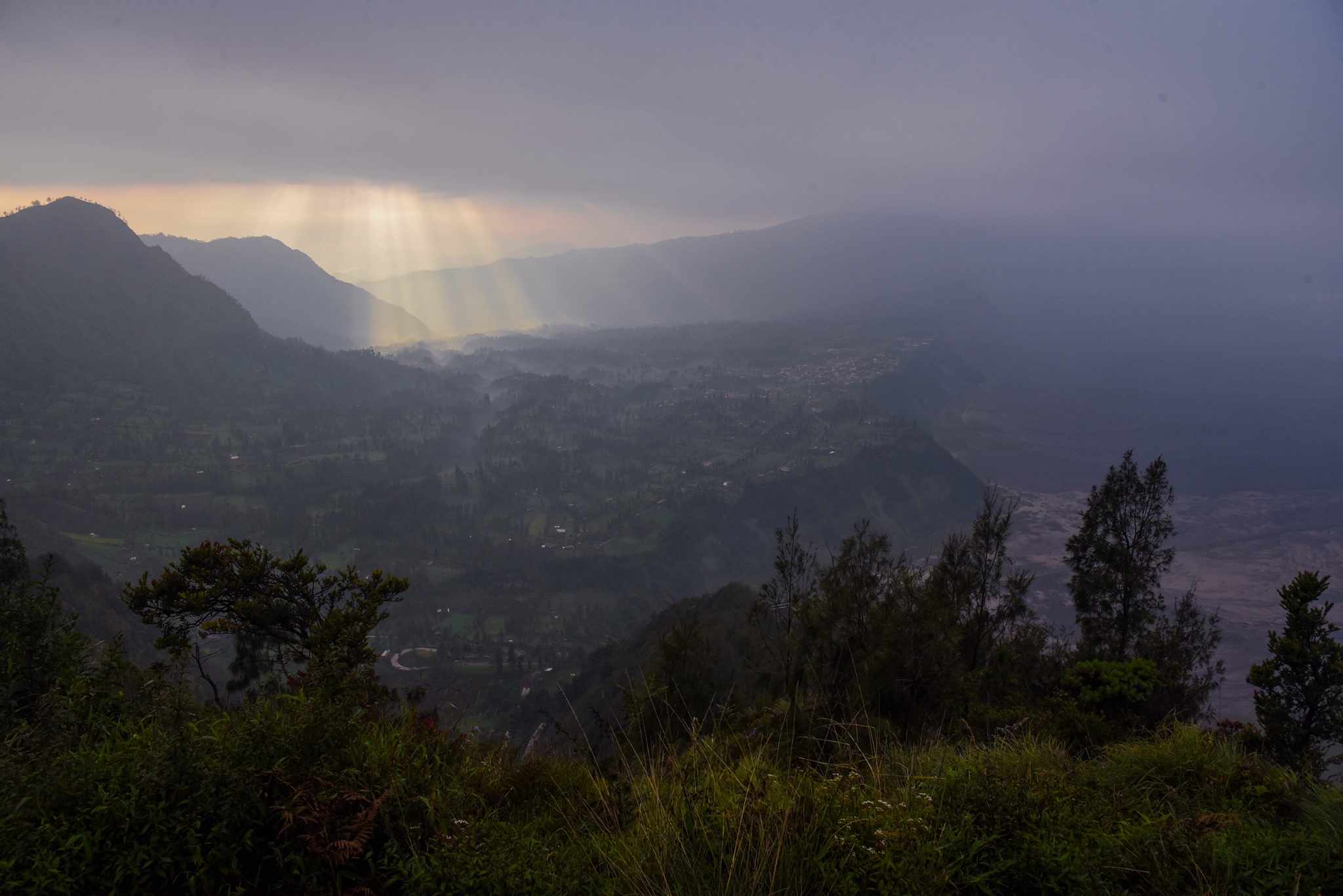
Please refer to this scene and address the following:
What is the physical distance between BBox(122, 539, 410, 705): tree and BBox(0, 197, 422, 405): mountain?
15319cm

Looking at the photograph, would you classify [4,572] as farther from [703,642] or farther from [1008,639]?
[1008,639]

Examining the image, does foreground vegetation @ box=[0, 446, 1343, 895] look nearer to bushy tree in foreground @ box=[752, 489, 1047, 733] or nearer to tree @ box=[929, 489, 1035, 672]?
bushy tree in foreground @ box=[752, 489, 1047, 733]

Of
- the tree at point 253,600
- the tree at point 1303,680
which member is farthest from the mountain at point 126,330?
the tree at point 1303,680

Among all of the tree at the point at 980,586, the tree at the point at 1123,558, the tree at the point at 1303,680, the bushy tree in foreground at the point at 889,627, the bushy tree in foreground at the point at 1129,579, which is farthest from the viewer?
the tree at the point at 1123,558

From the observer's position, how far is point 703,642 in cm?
1568

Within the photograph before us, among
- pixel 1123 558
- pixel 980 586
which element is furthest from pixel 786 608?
pixel 1123 558

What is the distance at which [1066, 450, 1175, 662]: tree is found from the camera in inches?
660

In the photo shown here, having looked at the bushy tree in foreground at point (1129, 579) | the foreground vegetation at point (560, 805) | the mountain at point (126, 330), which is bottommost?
the bushy tree in foreground at point (1129, 579)

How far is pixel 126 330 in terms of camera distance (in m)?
139

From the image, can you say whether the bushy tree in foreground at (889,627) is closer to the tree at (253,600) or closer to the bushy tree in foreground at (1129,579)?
the bushy tree in foreground at (1129,579)

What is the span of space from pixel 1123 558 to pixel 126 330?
603ft

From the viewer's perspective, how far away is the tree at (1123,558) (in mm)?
16766

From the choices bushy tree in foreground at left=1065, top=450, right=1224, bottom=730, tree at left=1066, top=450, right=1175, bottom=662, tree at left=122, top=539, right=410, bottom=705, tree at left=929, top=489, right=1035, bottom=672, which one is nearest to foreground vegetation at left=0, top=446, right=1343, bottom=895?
tree at left=122, top=539, right=410, bottom=705

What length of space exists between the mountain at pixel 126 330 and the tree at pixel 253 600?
153 metres
